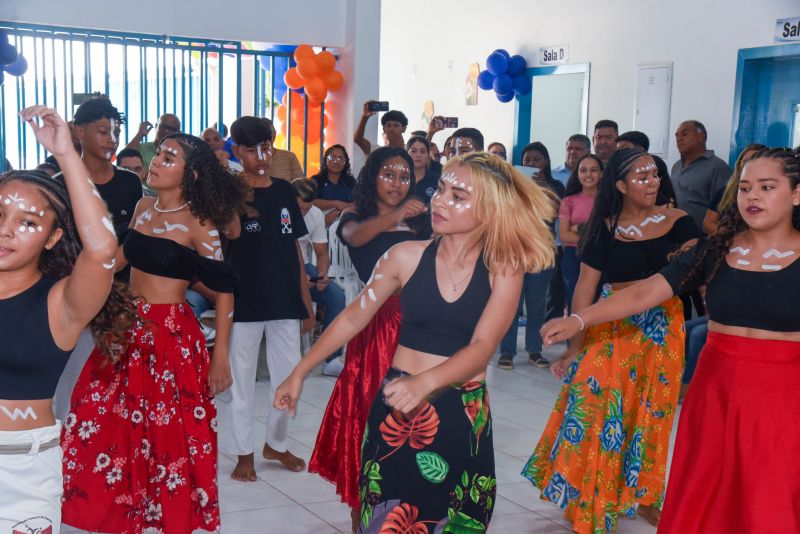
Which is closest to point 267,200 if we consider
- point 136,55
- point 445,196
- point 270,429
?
point 270,429

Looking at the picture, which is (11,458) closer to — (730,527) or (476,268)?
(476,268)

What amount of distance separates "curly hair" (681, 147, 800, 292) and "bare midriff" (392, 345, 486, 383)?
858 mm

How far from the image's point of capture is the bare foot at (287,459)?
4484 millimetres

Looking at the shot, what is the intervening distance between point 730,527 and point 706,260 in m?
0.77

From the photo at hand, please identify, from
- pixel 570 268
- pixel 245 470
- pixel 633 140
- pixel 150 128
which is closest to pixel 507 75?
pixel 633 140

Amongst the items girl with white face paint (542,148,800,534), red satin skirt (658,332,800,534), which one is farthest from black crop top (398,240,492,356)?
red satin skirt (658,332,800,534)

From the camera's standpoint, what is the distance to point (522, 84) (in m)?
10.5

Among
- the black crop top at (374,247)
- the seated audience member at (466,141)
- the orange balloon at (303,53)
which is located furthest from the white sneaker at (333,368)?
the orange balloon at (303,53)

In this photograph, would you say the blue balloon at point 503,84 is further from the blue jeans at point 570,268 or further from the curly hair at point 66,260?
the curly hair at point 66,260

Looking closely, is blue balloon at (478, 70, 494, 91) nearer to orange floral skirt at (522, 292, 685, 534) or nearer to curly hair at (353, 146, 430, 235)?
curly hair at (353, 146, 430, 235)

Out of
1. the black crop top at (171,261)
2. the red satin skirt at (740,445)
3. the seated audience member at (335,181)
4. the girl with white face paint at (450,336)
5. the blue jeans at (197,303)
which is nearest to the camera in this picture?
the girl with white face paint at (450,336)

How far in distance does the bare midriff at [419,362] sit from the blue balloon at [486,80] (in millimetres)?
8543

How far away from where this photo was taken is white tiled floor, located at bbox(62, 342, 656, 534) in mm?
3855

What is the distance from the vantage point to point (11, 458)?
210 centimetres
